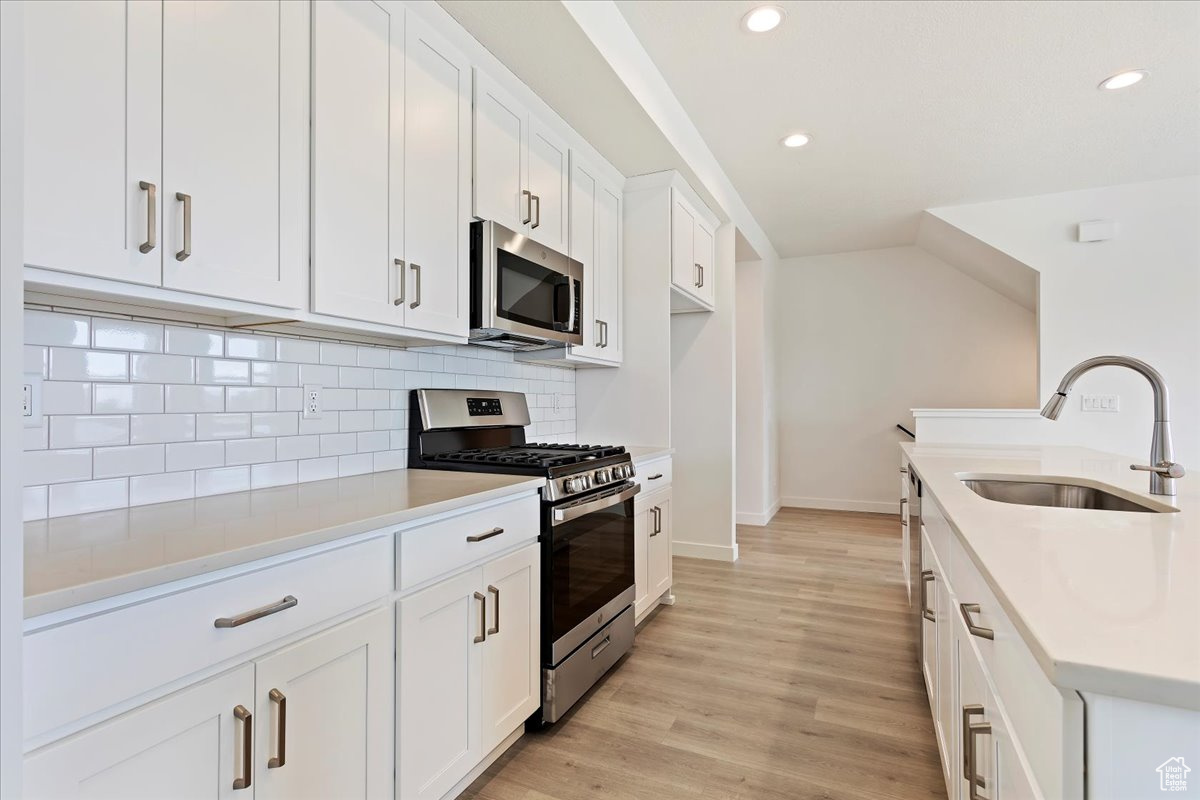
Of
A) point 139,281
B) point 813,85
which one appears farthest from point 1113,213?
point 139,281

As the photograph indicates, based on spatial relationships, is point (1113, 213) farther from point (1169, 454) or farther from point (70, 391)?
point (70, 391)

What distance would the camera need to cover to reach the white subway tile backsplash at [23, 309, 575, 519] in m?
1.29

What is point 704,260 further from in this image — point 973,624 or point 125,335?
point 125,335


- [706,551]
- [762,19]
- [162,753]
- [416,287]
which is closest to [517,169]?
[416,287]

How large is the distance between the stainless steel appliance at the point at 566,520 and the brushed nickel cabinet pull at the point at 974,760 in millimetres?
1247

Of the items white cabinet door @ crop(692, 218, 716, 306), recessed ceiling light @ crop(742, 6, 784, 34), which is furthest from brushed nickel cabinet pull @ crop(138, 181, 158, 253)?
white cabinet door @ crop(692, 218, 716, 306)

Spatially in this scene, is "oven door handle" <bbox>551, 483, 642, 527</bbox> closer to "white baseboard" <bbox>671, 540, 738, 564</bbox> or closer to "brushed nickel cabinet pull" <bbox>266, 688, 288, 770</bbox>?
"brushed nickel cabinet pull" <bbox>266, 688, 288, 770</bbox>

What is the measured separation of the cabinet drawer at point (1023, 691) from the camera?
0.64 m

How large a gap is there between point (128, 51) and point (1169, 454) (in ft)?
8.69

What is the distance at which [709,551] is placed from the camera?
13.9ft

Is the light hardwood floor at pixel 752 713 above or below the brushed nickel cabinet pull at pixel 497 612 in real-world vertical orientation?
below

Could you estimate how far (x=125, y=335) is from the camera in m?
1.41

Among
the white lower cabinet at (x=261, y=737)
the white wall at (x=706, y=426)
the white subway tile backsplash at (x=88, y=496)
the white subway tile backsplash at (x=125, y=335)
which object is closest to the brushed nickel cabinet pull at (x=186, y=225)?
the white subway tile backsplash at (x=125, y=335)

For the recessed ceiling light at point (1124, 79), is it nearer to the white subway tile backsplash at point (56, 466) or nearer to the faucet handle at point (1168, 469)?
the faucet handle at point (1168, 469)
